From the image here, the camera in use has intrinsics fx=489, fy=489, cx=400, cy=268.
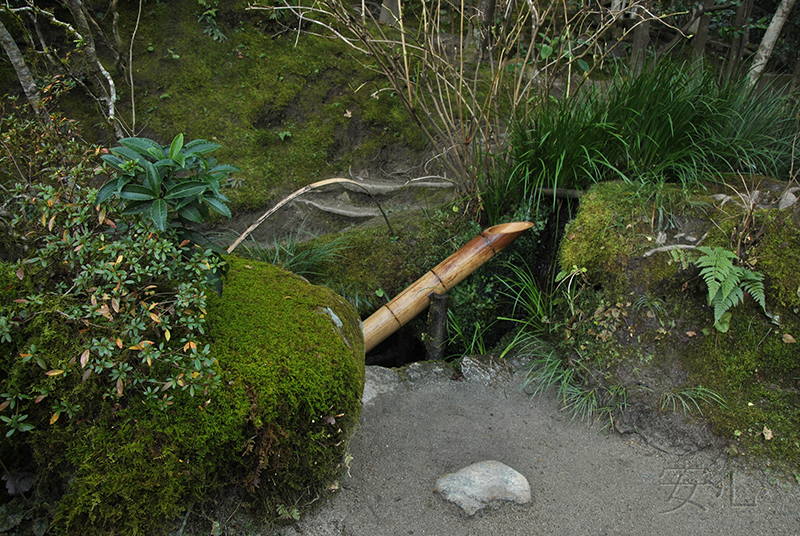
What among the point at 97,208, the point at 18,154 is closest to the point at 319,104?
the point at 18,154

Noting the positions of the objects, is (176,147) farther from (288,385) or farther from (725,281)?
(725,281)

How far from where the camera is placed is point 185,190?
5.80 feet

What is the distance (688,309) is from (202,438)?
2.79 metres

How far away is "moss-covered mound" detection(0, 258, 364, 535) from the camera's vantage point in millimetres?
1538

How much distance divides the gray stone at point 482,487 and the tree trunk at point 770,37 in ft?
12.0

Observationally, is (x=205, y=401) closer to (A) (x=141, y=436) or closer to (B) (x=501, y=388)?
(A) (x=141, y=436)

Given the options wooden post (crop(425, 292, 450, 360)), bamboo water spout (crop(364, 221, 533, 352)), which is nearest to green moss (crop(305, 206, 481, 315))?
bamboo water spout (crop(364, 221, 533, 352))

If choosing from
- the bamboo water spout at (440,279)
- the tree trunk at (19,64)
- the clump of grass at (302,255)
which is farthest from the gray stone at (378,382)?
the tree trunk at (19,64)

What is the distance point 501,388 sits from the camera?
3.17 m

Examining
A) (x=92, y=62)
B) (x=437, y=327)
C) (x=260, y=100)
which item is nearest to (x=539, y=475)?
(x=437, y=327)

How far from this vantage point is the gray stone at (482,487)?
2233 millimetres

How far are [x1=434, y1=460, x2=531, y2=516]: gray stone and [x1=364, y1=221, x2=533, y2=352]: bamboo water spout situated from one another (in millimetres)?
1363

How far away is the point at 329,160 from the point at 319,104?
0.66 meters

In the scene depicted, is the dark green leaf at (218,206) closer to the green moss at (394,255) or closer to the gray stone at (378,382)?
the gray stone at (378,382)
